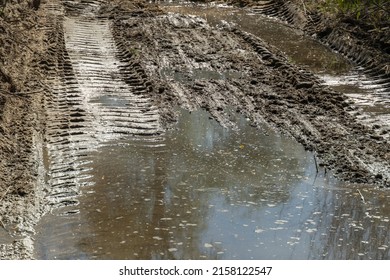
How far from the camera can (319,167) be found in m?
8.72

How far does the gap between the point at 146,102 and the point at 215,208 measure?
3.24 m

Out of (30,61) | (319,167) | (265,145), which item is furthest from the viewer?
(30,61)

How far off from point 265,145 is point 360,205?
1886 millimetres

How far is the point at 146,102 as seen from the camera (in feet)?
34.8

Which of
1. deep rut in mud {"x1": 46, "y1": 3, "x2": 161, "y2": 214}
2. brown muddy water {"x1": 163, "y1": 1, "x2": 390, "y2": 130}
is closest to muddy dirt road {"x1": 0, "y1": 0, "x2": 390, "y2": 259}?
deep rut in mud {"x1": 46, "y1": 3, "x2": 161, "y2": 214}

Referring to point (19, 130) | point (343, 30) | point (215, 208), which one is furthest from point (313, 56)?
point (215, 208)

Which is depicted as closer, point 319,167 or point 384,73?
point 319,167

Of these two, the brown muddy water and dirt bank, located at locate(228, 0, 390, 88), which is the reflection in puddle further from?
dirt bank, located at locate(228, 0, 390, 88)

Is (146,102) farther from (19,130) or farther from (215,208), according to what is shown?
(215,208)

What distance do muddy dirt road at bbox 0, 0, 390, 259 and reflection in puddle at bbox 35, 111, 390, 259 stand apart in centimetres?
23

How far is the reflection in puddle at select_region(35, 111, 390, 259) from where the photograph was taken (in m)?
6.92

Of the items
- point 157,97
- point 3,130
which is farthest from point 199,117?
point 3,130

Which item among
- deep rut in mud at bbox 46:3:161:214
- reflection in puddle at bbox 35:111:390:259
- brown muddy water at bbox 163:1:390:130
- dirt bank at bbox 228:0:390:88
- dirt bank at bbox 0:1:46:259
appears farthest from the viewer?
dirt bank at bbox 228:0:390:88

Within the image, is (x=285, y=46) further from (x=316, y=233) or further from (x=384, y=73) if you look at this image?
(x=316, y=233)
